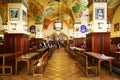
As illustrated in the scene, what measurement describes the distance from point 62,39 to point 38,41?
58.0 ft

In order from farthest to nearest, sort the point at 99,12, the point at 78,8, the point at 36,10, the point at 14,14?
the point at 36,10
the point at 78,8
the point at 14,14
the point at 99,12

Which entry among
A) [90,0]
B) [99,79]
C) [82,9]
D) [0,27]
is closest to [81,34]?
[82,9]

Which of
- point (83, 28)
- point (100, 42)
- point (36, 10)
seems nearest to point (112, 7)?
point (83, 28)

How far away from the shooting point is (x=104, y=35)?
39.3 feet

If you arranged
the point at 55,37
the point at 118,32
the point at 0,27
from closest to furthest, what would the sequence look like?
the point at 118,32 < the point at 0,27 < the point at 55,37

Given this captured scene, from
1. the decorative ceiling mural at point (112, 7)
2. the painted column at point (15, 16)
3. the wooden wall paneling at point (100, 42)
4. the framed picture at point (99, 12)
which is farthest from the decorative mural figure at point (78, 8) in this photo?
the painted column at point (15, 16)

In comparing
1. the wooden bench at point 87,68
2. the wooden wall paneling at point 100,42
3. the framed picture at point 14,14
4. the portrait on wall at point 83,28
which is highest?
the framed picture at point 14,14

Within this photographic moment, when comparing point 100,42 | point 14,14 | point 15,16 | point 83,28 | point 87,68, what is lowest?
point 87,68

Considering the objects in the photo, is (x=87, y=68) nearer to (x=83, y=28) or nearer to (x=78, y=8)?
(x=78, y=8)

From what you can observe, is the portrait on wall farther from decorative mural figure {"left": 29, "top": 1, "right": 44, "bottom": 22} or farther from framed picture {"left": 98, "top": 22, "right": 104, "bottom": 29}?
framed picture {"left": 98, "top": 22, "right": 104, "bottom": 29}

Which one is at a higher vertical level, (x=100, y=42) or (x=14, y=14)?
(x=14, y=14)

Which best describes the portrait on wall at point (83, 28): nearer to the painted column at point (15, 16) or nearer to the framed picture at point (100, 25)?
the framed picture at point (100, 25)

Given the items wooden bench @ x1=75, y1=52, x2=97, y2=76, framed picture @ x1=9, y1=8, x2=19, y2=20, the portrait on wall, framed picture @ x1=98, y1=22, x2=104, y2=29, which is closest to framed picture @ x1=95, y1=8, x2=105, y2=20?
framed picture @ x1=98, y1=22, x2=104, y2=29

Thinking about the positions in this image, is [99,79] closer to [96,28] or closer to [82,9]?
[96,28]
